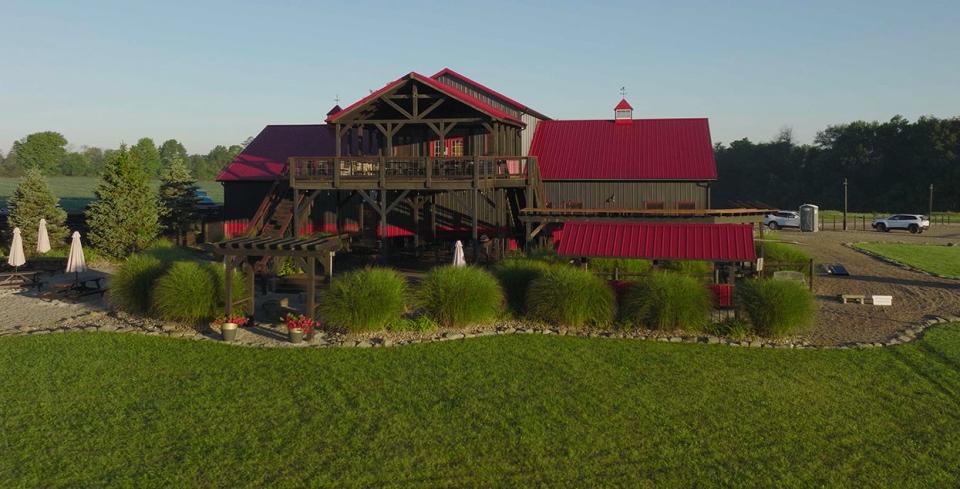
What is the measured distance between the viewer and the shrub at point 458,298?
1527 centimetres

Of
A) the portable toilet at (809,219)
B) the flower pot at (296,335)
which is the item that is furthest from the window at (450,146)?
the portable toilet at (809,219)

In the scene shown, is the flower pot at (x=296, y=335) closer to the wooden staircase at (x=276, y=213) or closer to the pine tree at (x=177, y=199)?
A: the wooden staircase at (x=276, y=213)

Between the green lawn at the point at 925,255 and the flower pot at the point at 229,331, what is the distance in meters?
23.1

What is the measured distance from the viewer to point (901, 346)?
45.2 ft

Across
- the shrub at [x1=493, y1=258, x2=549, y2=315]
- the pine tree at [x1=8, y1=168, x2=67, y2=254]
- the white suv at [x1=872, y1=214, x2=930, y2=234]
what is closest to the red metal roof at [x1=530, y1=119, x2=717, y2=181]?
the shrub at [x1=493, y1=258, x2=549, y2=315]

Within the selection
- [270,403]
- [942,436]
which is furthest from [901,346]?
[270,403]

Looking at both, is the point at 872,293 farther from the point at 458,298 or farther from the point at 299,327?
the point at 299,327

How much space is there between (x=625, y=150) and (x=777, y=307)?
55.2 feet

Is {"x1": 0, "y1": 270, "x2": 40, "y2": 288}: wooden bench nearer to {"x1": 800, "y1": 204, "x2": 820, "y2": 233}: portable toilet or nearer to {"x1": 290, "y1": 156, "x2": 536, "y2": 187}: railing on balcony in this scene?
{"x1": 290, "y1": 156, "x2": 536, "y2": 187}: railing on balcony

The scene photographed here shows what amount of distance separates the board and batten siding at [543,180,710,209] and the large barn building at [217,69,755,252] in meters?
0.04

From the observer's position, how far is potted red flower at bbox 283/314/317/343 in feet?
46.2

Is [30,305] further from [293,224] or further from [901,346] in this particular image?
[901,346]

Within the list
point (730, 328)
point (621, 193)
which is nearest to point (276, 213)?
point (621, 193)

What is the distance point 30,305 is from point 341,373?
11644mm
